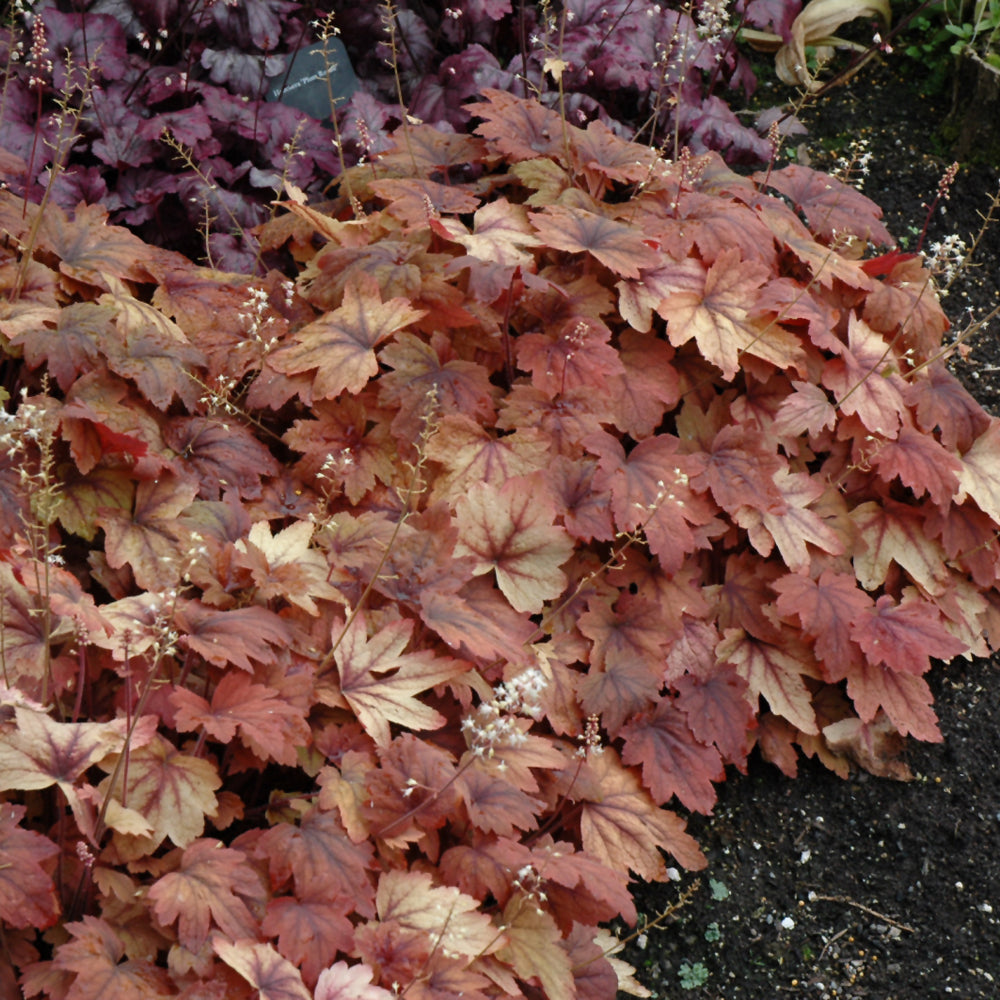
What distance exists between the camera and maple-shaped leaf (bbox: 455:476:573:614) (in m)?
2.37

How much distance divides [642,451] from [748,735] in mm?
732

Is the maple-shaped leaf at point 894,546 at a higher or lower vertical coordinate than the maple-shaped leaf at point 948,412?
lower

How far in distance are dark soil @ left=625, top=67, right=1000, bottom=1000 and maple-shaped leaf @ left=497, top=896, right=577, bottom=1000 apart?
0.40m

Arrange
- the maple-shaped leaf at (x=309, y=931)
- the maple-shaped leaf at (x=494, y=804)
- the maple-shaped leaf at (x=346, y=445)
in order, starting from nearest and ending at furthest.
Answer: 1. the maple-shaped leaf at (x=309, y=931)
2. the maple-shaped leaf at (x=494, y=804)
3. the maple-shaped leaf at (x=346, y=445)

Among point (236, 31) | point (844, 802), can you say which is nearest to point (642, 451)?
point (844, 802)

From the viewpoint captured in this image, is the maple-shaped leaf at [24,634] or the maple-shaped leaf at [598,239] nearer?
the maple-shaped leaf at [24,634]

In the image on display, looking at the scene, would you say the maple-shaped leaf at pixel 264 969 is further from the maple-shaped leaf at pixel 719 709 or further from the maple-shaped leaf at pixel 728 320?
the maple-shaped leaf at pixel 728 320

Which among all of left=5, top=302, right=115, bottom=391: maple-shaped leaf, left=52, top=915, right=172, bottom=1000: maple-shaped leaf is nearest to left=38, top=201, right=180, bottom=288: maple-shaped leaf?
left=5, top=302, right=115, bottom=391: maple-shaped leaf

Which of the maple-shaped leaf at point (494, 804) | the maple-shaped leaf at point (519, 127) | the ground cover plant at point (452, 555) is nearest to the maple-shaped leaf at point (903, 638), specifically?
the ground cover plant at point (452, 555)

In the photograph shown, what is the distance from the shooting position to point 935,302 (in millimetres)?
3004

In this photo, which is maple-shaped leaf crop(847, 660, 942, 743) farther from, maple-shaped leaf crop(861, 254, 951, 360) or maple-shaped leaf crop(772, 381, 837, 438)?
maple-shaped leaf crop(861, 254, 951, 360)

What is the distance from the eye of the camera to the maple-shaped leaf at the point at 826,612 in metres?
2.59

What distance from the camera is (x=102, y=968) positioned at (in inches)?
66.7

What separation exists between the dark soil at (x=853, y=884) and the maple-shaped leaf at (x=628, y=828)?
12cm
